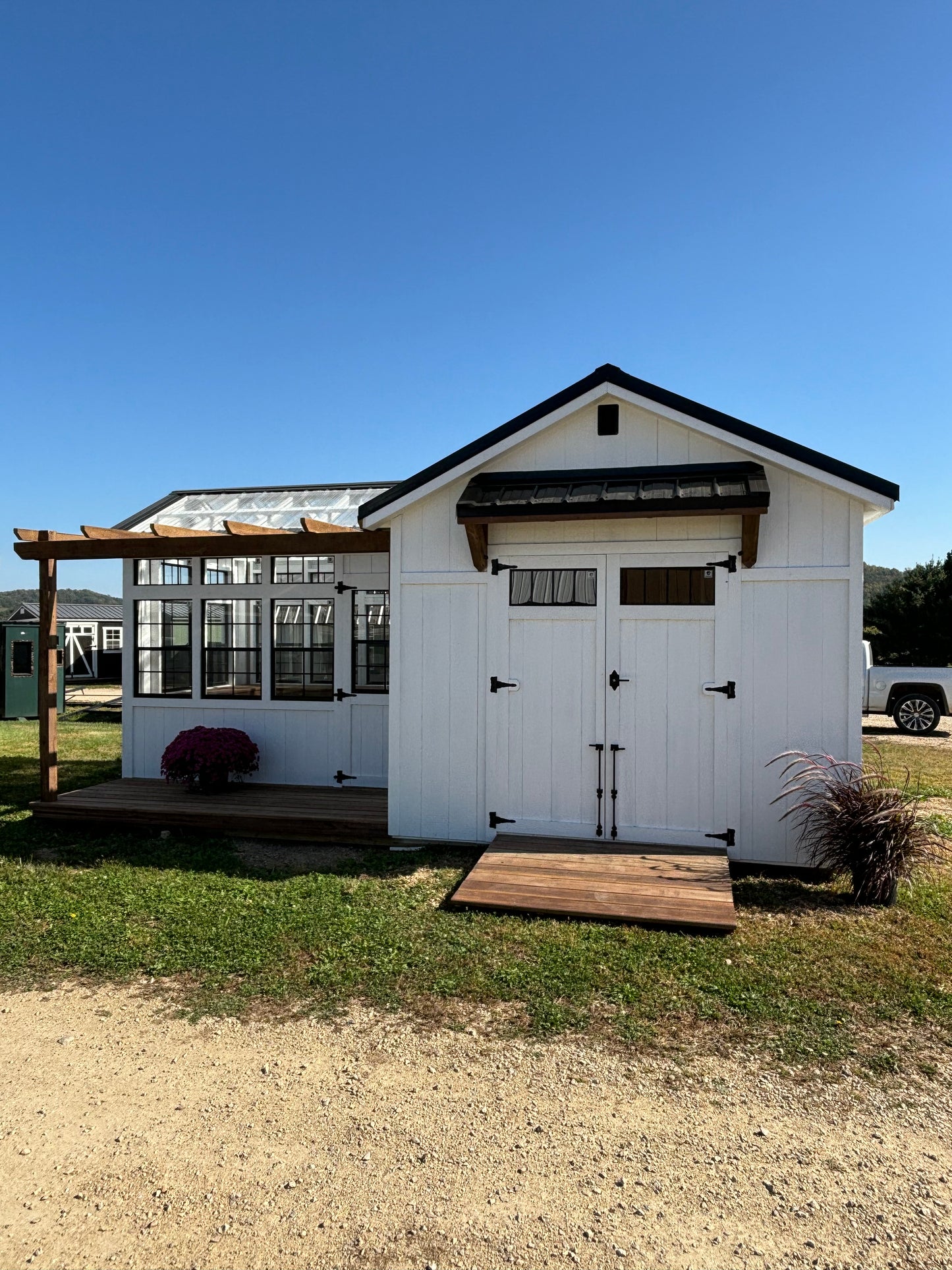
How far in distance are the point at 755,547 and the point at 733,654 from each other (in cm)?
86

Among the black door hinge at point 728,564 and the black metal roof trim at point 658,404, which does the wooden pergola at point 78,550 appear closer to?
the black metal roof trim at point 658,404

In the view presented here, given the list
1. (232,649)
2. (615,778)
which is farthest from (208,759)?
(615,778)

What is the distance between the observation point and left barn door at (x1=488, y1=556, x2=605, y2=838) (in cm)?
607

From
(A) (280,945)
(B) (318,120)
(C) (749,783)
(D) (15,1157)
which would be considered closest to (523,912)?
(A) (280,945)

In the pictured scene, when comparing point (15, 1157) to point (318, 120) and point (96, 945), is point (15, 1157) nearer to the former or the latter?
point (96, 945)

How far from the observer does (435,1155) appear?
8.43 ft

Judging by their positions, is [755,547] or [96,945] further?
[755,547]

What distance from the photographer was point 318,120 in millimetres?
9656

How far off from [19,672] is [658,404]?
1693 cm

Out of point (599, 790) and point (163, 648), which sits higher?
point (163, 648)

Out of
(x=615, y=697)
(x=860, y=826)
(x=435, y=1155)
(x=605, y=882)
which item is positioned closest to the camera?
(x=435, y=1155)

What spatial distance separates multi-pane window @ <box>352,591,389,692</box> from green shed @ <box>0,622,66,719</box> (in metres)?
12.0

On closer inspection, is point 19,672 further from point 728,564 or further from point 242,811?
point 728,564

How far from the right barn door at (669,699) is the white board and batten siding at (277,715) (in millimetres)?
3076
